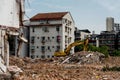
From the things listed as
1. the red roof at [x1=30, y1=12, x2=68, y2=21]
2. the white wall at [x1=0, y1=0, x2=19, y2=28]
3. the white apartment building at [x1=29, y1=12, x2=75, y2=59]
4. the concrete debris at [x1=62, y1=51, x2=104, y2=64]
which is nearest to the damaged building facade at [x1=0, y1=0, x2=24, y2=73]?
the white wall at [x1=0, y1=0, x2=19, y2=28]

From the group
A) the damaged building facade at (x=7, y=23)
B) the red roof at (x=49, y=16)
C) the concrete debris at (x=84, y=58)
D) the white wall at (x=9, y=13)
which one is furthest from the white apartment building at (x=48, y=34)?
the white wall at (x=9, y=13)

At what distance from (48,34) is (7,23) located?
7647cm

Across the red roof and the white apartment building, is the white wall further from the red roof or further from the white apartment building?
the red roof

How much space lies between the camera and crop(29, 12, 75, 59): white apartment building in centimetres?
9025

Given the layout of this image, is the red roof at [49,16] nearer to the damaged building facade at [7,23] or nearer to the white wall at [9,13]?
the damaged building facade at [7,23]

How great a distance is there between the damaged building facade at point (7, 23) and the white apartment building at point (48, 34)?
236 ft

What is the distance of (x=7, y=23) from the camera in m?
16.0

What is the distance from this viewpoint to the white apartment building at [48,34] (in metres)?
90.2

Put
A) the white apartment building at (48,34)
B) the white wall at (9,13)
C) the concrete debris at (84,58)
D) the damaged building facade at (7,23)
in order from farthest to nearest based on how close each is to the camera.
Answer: the white apartment building at (48,34) → the concrete debris at (84,58) → the white wall at (9,13) → the damaged building facade at (7,23)

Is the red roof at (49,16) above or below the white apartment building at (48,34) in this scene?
above

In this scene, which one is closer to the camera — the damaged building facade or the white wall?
the damaged building facade

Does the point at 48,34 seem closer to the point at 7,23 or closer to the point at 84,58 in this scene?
the point at 84,58

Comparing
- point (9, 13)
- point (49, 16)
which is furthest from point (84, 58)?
point (49, 16)

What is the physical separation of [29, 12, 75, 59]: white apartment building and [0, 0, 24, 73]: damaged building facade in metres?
71.8
